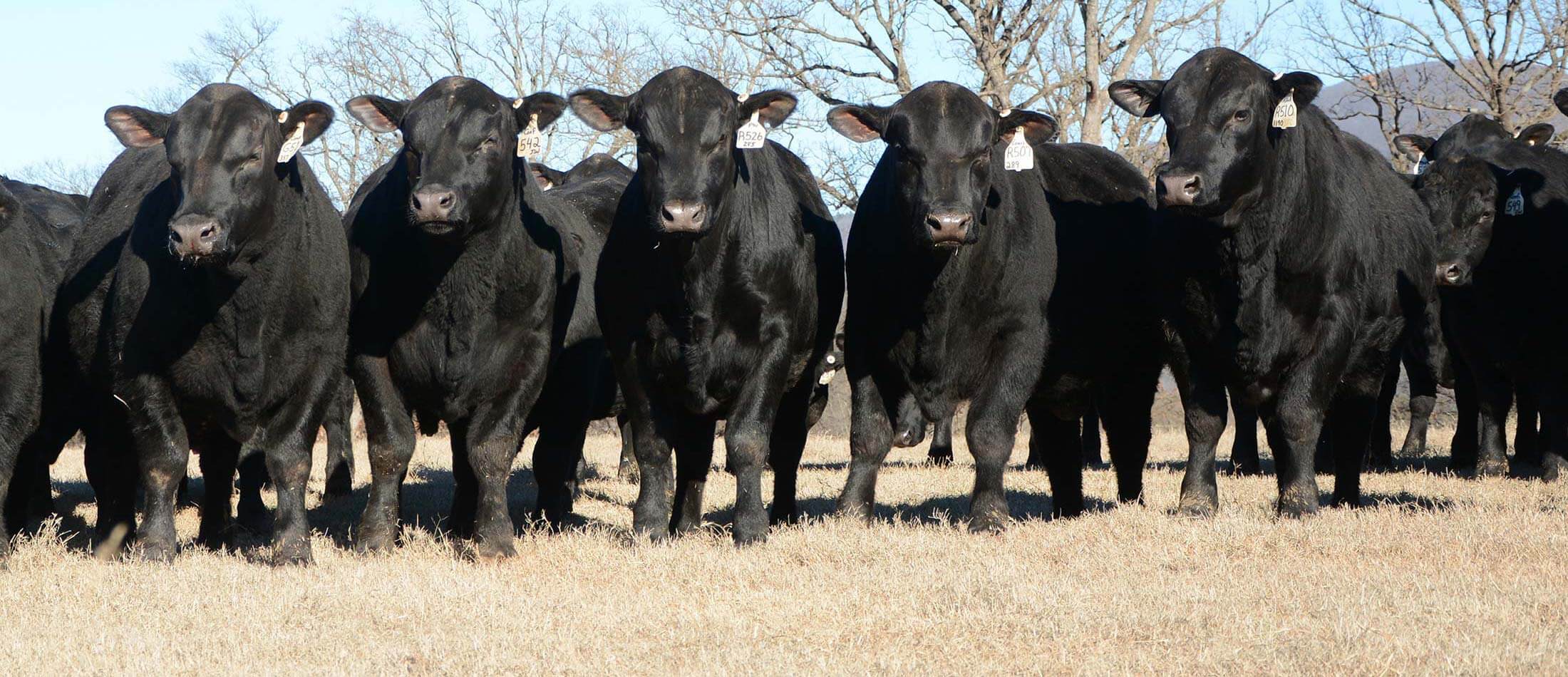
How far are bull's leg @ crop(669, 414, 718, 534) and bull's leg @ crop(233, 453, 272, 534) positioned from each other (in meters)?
2.63

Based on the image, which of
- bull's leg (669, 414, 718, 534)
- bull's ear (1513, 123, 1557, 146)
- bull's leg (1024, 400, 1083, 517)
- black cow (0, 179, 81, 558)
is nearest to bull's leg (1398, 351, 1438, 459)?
bull's ear (1513, 123, 1557, 146)

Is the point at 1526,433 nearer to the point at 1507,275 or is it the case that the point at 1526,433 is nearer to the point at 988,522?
the point at 1507,275

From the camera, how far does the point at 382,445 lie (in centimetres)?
731

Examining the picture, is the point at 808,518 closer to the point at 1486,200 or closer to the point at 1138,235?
the point at 1138,235

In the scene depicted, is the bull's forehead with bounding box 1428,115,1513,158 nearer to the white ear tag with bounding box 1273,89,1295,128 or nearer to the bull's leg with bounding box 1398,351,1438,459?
the bull's leg with bounding box 1398,351,1438,459

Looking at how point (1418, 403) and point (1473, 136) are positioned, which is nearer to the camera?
point (1473, 136)

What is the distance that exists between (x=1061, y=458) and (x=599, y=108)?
3309 millimetres

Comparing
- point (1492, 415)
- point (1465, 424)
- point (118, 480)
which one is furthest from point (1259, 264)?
point (118, 480)

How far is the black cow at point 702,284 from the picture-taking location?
282 inches

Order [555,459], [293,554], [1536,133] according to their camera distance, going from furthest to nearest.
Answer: [1536,133] < [555,459] < [293,554]

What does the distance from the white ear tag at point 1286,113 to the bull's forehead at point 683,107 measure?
270 cm

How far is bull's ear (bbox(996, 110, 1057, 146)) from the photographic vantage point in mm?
7781

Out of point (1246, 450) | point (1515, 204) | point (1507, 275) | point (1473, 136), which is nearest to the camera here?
point (1515, 204)

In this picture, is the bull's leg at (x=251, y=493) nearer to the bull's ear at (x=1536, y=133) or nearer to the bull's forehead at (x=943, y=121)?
the bull's forehead at (x=943, y=121)
